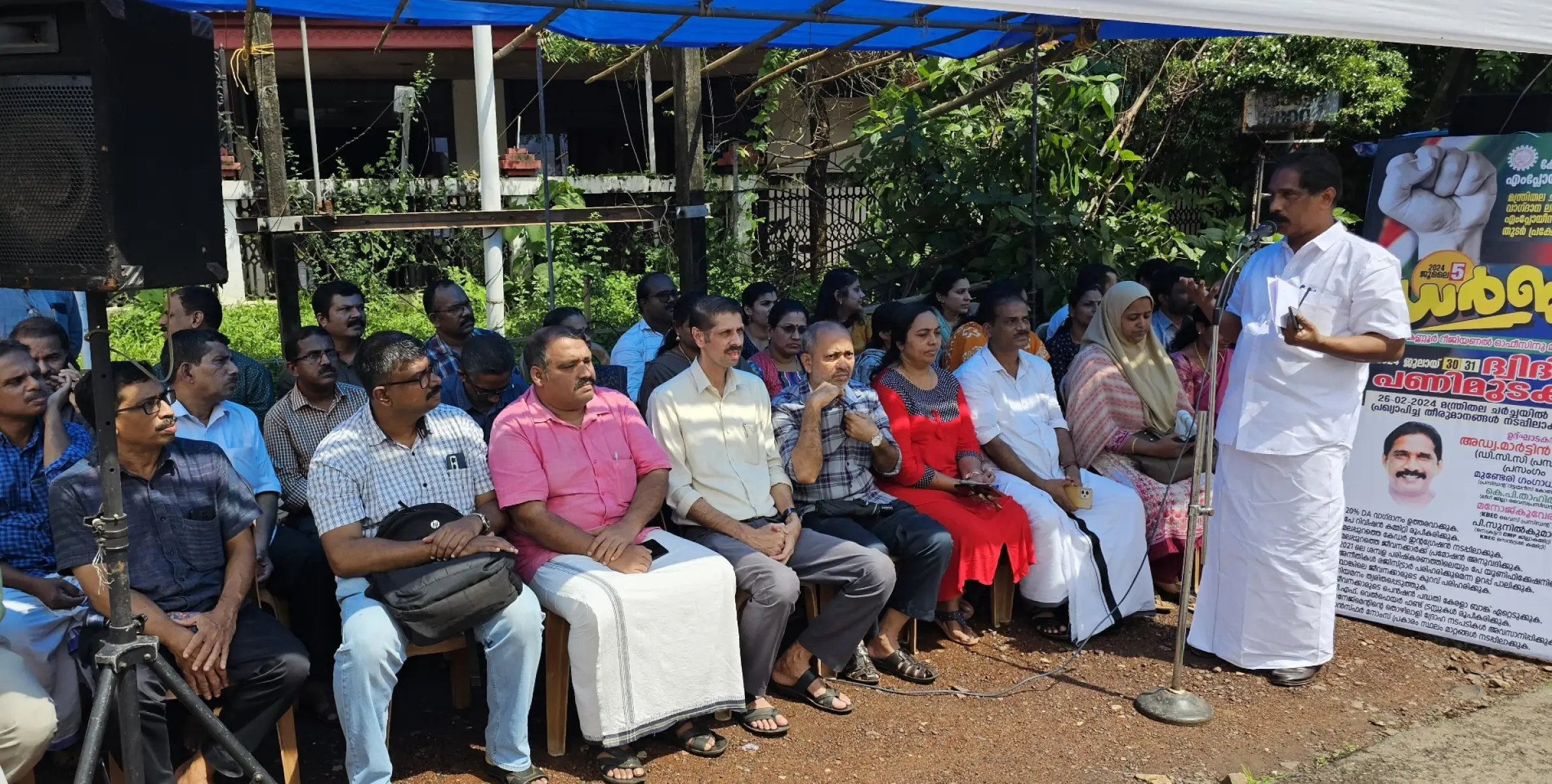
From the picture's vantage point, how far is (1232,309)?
4.52 meters

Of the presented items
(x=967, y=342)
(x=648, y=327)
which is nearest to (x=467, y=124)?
(x=648, y=327)

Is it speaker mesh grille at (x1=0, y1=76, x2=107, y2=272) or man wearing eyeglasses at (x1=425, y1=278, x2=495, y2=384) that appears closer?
speaker mesh grille at (x1=0, y1=76, x2=107, y2=272)

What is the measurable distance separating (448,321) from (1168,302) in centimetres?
375

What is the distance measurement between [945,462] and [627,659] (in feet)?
5.99

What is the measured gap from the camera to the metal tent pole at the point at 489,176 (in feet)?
32.5

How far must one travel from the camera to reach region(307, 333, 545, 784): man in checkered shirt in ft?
10.8

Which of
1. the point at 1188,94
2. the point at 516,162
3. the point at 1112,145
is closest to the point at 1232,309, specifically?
the point at 1112,145

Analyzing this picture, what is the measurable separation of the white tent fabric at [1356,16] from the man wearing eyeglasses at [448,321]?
8.45ft

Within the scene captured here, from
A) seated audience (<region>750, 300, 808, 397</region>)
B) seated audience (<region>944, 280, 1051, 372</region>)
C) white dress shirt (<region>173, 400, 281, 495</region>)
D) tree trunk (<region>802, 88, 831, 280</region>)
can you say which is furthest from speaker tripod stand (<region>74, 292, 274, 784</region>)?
tree trunk (<region>802, 88, 831, 280</region>)

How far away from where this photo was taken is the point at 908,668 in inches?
172

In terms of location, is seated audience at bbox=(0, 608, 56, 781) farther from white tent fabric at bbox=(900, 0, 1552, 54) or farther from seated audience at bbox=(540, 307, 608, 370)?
white tent fabric at bbox=(900, 0, 1552, 54)

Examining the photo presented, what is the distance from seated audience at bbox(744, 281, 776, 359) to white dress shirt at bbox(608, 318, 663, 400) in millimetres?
425

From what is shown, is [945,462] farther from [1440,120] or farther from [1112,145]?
[1440,120]

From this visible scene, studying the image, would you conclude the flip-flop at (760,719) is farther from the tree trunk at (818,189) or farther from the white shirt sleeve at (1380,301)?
the tree trunk at (818,189)
